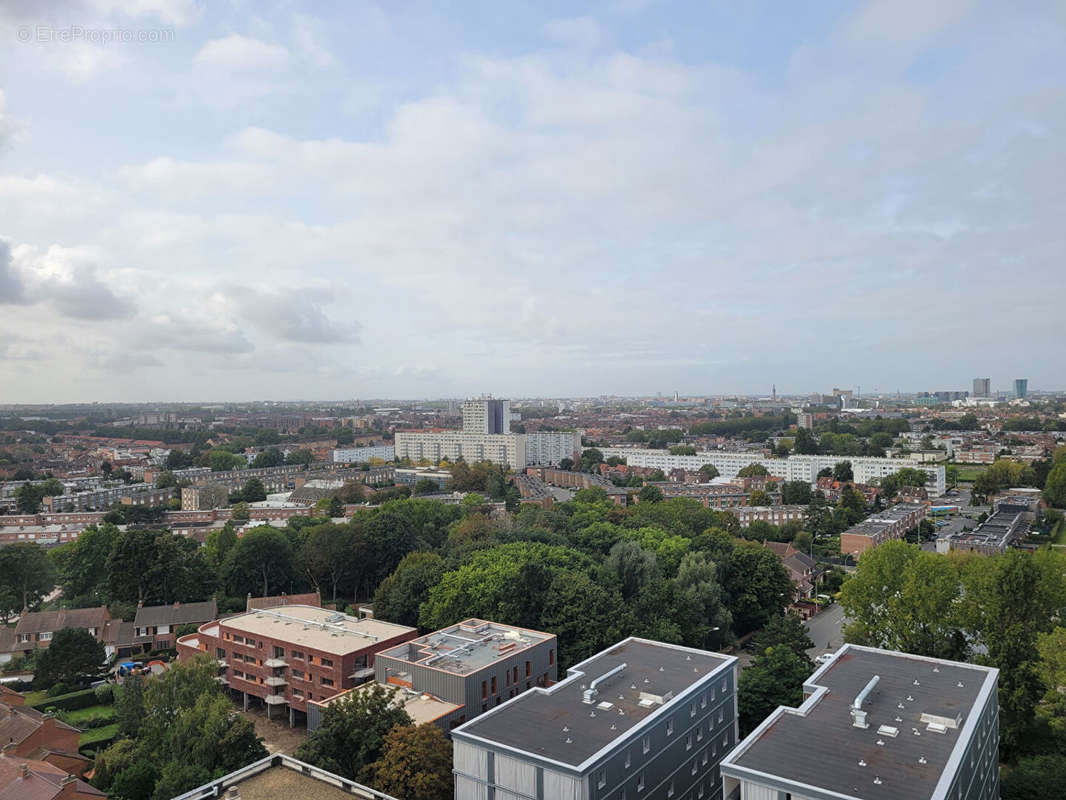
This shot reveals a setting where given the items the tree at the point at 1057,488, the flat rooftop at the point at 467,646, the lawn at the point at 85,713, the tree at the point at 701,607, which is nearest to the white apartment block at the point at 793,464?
the tree at the point at 1057,488

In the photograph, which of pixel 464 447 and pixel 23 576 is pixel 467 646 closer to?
pixel 23 576

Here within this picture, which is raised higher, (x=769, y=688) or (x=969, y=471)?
(x=769, y=688)

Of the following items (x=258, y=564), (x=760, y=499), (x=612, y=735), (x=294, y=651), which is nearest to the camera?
(x=612, y=735)

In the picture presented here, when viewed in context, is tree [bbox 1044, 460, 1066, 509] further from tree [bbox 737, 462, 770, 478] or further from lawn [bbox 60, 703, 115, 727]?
lawn [bbox 60, 703, 115, 727]

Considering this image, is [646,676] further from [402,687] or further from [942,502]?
[942,502]

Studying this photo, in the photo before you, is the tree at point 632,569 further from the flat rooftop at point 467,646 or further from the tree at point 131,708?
the tree at point 131,708

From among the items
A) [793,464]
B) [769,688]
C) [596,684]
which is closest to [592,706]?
[596,684]

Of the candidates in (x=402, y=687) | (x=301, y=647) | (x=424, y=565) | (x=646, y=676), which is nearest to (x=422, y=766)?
(x=402, y=687)
